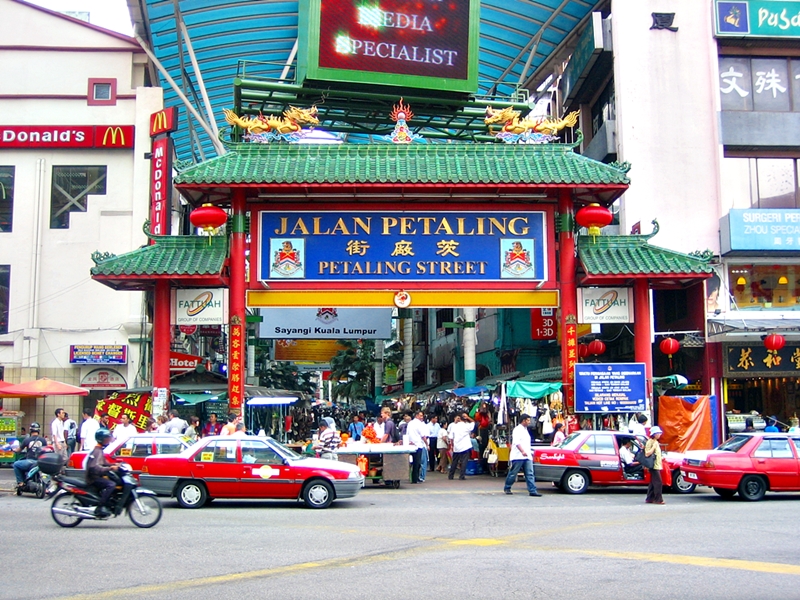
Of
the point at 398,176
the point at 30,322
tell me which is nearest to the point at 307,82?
the point at 398,176

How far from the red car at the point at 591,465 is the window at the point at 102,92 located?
65.5 ft

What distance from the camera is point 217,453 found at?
53.5ft

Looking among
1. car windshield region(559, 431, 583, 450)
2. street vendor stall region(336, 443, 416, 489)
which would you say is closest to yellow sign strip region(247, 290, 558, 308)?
street vendor stall region(336, 443, 416, 489)

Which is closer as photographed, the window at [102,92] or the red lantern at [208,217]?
the red lantern at [208,217]

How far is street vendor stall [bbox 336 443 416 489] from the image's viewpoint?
20078mm

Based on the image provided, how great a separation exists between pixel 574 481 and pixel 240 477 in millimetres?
7187

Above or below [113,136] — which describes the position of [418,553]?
below

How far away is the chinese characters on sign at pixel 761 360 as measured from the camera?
84.1 feet

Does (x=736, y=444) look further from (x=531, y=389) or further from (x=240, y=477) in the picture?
(x=240, y=477)

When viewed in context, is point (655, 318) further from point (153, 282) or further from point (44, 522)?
point (44, 522)

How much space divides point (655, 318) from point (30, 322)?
20.3 metres

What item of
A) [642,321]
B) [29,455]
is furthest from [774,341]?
[29,455]

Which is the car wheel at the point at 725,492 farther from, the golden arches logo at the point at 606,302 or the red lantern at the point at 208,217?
the red lantern at the point at 208,217

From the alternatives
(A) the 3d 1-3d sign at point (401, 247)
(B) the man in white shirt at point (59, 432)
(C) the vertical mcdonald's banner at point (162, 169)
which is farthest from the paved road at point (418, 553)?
(C) the vertical mcdonald's banner at point (162, 169)
